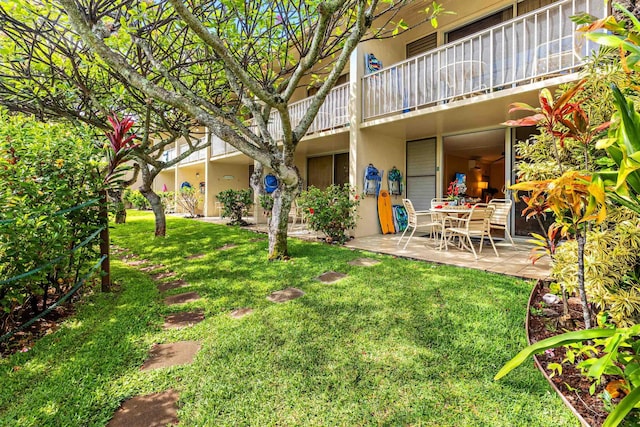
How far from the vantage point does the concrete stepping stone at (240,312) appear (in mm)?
3100

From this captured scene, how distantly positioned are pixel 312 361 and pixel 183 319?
1.64m

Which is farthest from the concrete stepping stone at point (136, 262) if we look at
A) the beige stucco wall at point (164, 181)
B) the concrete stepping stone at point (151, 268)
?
the beige stucco wall at point (164, 181)

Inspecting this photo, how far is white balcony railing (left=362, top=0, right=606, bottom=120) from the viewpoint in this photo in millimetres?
4895

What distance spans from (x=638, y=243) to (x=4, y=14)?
26.4 feet

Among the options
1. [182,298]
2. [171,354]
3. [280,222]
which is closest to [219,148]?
[280,222]

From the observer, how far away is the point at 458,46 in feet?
20.0

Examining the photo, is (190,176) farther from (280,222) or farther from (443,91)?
(443,91)

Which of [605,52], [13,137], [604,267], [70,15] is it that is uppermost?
[70,15]

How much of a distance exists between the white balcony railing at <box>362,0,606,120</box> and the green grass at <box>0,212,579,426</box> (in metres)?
3.90

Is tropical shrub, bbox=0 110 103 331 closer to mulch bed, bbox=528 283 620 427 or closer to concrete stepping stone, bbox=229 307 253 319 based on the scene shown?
concrete stepping stone, bbox=229 307 253 319

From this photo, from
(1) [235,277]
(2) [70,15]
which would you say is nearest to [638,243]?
(1) [235,277]

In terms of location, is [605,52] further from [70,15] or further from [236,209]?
[236,209]

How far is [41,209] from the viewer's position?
2.53 metres

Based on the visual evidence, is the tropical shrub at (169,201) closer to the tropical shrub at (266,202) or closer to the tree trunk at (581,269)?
the tropical shrub at (266,202)
